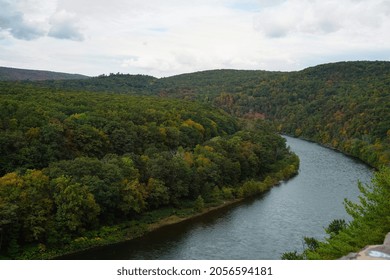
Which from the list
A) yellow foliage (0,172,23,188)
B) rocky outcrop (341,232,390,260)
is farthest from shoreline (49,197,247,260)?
rocky outcrop (341,232,390,260)

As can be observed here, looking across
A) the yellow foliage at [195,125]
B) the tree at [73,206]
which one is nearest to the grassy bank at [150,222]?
the tree at [73,206]

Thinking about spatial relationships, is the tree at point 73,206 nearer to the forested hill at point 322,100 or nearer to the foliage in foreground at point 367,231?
the foliage in foreground at point 367,231

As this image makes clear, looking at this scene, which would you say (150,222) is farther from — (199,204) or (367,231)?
(367,231)

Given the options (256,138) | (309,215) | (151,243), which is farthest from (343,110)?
(151,243)

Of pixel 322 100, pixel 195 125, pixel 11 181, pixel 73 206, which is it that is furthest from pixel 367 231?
pixel 322 100

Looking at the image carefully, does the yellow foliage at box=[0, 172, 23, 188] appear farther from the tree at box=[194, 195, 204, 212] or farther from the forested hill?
the forested hill

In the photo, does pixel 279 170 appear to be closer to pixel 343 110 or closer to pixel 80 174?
pixel 80 174
